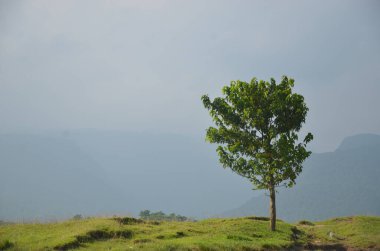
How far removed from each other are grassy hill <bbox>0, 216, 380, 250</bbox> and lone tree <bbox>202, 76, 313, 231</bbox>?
4274mm

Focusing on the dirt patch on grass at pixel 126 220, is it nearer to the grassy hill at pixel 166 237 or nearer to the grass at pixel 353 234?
the grassy hill at pixel 166 237

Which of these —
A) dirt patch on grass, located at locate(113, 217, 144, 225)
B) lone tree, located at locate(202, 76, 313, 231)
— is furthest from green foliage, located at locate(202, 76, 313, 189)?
dirt patch on grass, located at locate(113, 217, 144, 225)

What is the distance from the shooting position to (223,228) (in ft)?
115

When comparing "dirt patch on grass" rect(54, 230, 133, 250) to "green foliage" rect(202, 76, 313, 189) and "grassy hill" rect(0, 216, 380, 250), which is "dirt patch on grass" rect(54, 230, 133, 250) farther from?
"green foliage" rect(202, 76, 313, 189)

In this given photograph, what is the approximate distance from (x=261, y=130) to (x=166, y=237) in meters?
14.7

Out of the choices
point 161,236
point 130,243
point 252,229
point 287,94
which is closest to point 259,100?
point 287,94

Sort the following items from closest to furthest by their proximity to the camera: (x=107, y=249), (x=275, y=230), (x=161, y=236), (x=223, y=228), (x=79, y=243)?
(x=107, y=249)
(x=79, y=243)
(x=161, y=236)
(x=223, y=228)
(x=275, y=230)

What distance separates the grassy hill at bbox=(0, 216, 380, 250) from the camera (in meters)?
24.5

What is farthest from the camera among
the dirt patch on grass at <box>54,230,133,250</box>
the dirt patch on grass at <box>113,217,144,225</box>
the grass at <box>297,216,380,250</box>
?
the dirt patch on grass at <box>113,217,144,225</box>

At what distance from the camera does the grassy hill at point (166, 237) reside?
24.5 meters

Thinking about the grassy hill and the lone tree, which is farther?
the lone tree

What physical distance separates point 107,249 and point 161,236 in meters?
6.56

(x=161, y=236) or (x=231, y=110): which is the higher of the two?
(x=231, y=110)

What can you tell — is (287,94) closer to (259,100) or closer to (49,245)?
(259,100)
